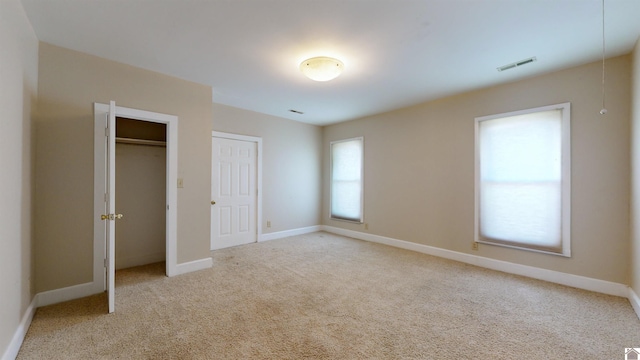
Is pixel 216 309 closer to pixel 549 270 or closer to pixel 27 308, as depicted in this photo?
pixel 27 308

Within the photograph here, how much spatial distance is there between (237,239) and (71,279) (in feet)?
7.95

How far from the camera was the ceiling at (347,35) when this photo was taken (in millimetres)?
2020

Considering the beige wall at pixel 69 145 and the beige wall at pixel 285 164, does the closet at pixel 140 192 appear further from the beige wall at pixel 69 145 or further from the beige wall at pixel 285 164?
the beige wall at pixel 285 164

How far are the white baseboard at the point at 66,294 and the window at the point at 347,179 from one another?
4.25m

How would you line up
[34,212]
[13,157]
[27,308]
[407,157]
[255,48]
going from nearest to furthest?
1. [13,157]
2. [27,308]
3. [34,212]
4. [255,48]
5. [407,157]

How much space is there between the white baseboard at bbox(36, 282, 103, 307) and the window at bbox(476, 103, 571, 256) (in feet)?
16.1

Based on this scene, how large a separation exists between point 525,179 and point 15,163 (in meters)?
5.16

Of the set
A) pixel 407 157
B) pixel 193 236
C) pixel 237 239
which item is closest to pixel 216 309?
pixel 193 236

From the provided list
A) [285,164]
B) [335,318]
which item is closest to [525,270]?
[335,318]

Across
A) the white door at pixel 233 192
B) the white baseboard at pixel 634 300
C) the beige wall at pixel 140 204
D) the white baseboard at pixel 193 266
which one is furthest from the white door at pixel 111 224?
the white baseboard at pixel 634 300

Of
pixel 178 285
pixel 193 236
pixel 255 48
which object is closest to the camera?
pixel 255 48

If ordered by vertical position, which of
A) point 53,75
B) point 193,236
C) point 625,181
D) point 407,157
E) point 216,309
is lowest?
point 216,309

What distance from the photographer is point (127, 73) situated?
3.04m

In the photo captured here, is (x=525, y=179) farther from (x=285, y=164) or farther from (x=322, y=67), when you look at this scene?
(x=285, y=164)
